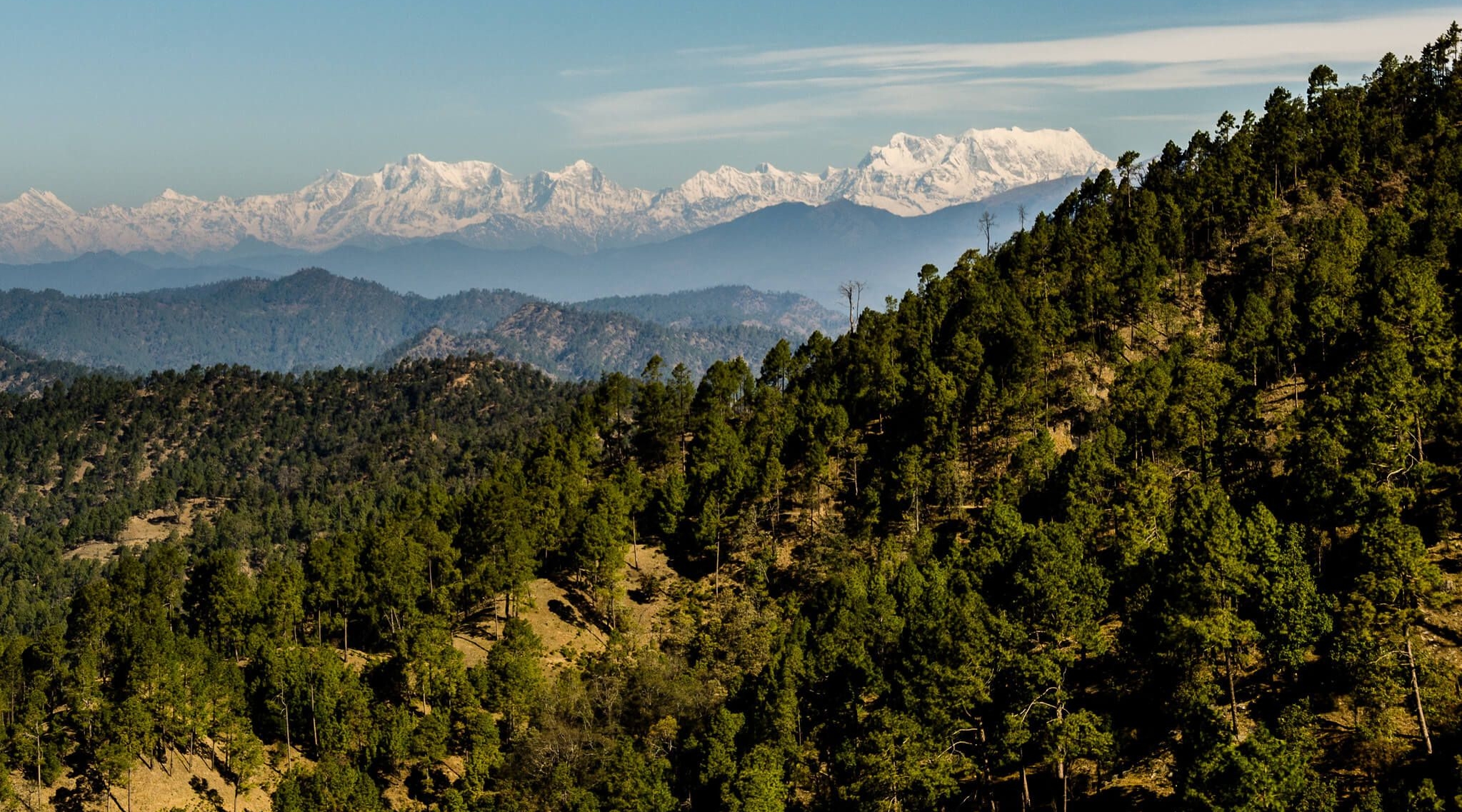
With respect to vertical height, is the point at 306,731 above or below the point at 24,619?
above

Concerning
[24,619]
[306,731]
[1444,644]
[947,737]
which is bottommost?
[24,619]

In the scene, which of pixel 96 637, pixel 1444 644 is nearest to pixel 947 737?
pixel 1444 644

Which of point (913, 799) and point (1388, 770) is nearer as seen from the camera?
point (1388, 770)

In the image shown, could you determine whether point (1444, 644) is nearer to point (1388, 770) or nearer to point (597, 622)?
point (1388, 770)

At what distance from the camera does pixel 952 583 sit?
69250mm

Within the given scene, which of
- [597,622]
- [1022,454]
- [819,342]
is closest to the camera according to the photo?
[1022,454]

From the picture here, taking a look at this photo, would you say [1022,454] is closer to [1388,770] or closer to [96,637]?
[1388,770]

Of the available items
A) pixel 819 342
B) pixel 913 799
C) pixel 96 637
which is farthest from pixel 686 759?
pixel 819 342

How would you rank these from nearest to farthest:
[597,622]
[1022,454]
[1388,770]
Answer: [1388,770] → [1022,454] → [597,622]

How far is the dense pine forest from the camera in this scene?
55.5 m

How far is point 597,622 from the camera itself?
309 feet

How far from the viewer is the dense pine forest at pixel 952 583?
5550 cm

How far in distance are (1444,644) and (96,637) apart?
91511mm

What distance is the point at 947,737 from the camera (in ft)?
193
